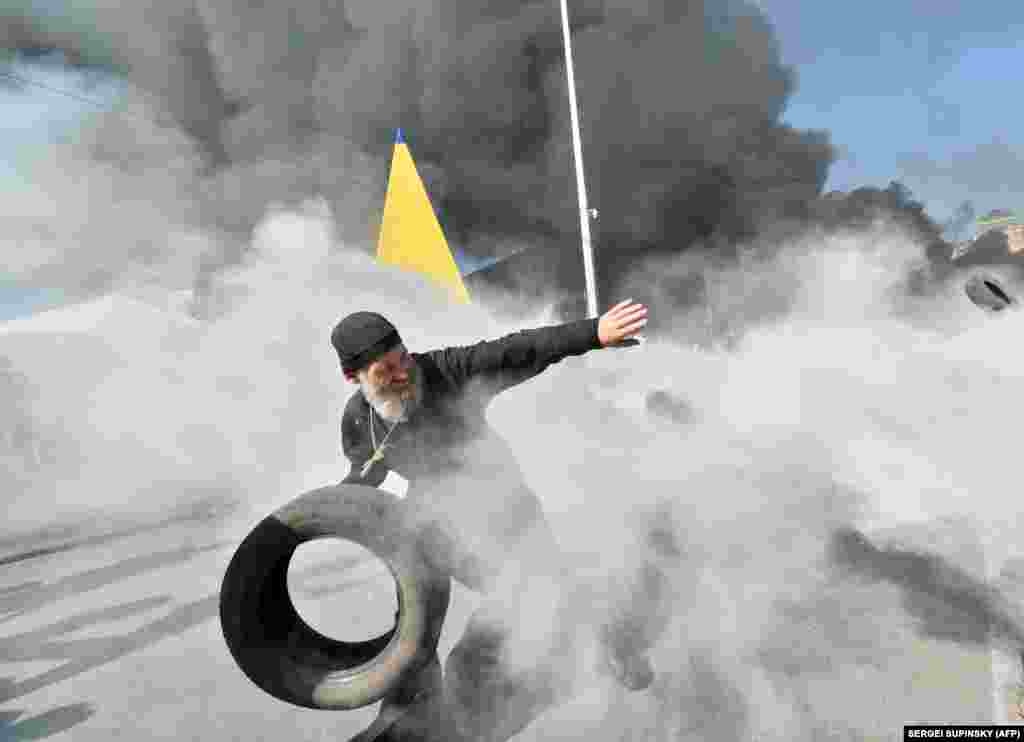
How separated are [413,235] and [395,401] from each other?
518 cm

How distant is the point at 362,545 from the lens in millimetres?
2479

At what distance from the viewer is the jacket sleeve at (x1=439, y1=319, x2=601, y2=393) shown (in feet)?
9.15

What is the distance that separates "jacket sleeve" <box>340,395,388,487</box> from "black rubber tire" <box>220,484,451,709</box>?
0.76 feet

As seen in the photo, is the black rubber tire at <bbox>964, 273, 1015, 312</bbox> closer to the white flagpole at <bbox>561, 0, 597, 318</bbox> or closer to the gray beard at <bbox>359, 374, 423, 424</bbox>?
the gray beard at <bbox>359, 374, 423, 424</bbox>

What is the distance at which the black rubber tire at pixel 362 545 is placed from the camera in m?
2.44

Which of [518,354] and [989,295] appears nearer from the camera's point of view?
[518,354]

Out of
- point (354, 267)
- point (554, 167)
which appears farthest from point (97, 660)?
point (554, 167)

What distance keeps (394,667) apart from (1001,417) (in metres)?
3.38

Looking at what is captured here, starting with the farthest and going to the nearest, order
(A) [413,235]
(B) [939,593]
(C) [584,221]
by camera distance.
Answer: (C) [584,221]
(A) [413,235]
(B) [939,593]

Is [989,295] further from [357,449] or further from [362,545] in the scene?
[362,545]

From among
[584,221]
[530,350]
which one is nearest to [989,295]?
[530,350]

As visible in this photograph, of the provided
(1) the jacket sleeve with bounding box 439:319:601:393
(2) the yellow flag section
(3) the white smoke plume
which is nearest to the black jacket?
(1) the jacket sleeve with bounding box 439:319:601:393

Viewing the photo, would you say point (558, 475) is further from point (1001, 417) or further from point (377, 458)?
point (1001, 417)

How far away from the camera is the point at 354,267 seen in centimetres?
632
